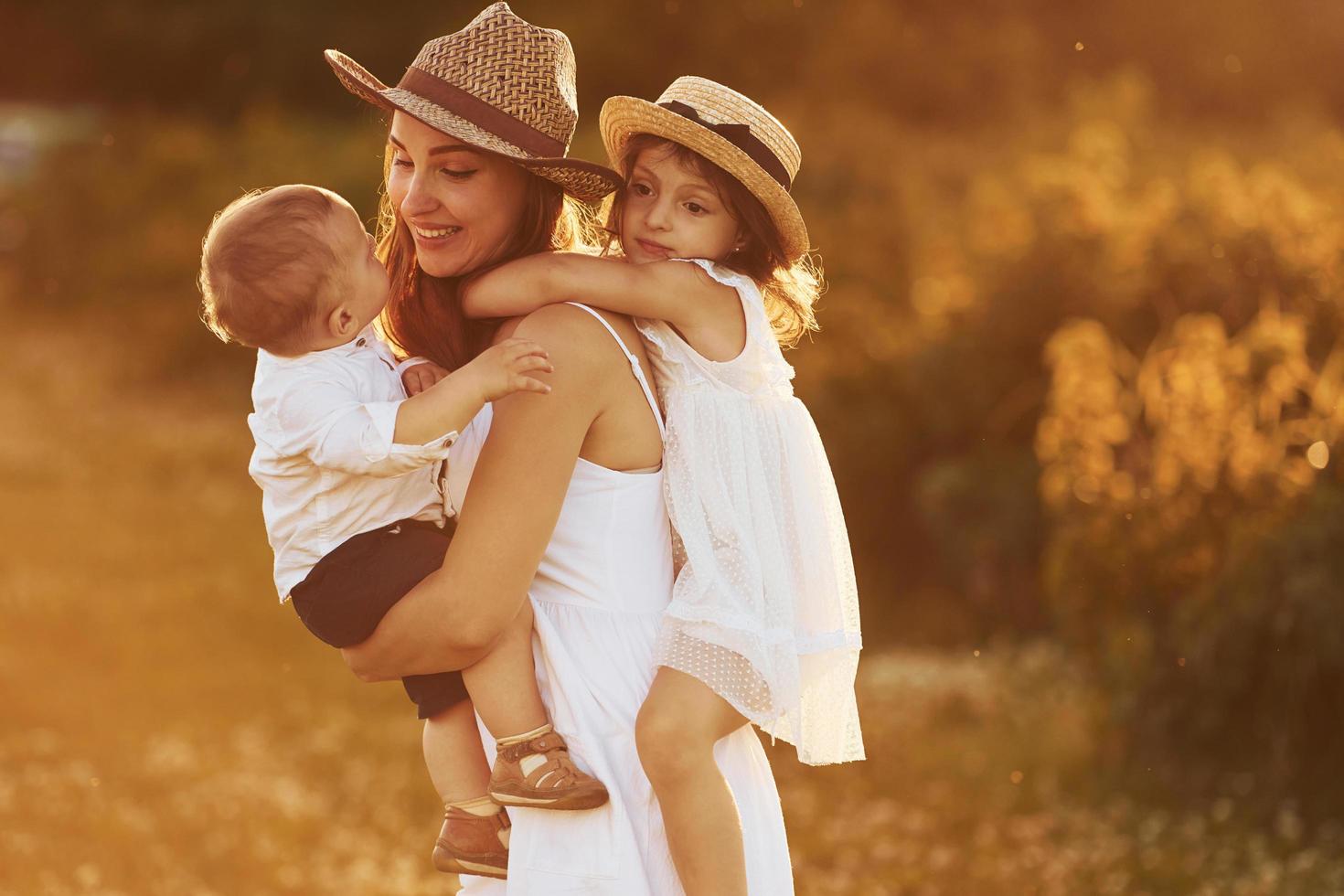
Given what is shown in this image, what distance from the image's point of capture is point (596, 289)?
243 cm

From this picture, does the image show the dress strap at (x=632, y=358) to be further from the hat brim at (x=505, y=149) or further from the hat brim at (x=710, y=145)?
Result: the hat brim at (x=710, y=145)

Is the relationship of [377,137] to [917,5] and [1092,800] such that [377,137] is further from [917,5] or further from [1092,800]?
[1092,800]

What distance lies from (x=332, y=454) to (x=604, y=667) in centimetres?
53

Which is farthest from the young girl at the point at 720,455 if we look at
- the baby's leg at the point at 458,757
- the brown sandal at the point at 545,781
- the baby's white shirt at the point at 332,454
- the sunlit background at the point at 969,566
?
the sunlit background at the point at 969,566

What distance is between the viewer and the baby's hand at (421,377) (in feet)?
8.28

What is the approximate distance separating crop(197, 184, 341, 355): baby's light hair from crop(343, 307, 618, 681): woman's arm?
361 millimetres

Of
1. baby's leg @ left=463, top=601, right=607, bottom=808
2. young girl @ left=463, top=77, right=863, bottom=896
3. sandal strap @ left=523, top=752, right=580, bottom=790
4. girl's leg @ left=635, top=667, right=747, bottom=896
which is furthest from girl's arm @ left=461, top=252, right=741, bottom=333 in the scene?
sandal strap @ left=523, top=752, right=580, bottom=790

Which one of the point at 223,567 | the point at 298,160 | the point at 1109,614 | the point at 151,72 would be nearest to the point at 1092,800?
the point at 1109,614

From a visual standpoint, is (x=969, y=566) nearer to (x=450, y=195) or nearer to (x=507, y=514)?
(x=450, y=195)

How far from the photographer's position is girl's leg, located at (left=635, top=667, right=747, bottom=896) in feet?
7.69

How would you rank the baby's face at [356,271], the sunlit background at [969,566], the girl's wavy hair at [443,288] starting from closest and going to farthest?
the baby's face at [356,271], the girl's wavy hair at [443,288], the sunlit background at [969,566]

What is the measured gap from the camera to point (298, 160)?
21453mm

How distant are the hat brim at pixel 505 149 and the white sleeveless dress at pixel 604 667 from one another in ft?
0.81

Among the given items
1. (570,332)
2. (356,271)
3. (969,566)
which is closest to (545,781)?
(570,332)
